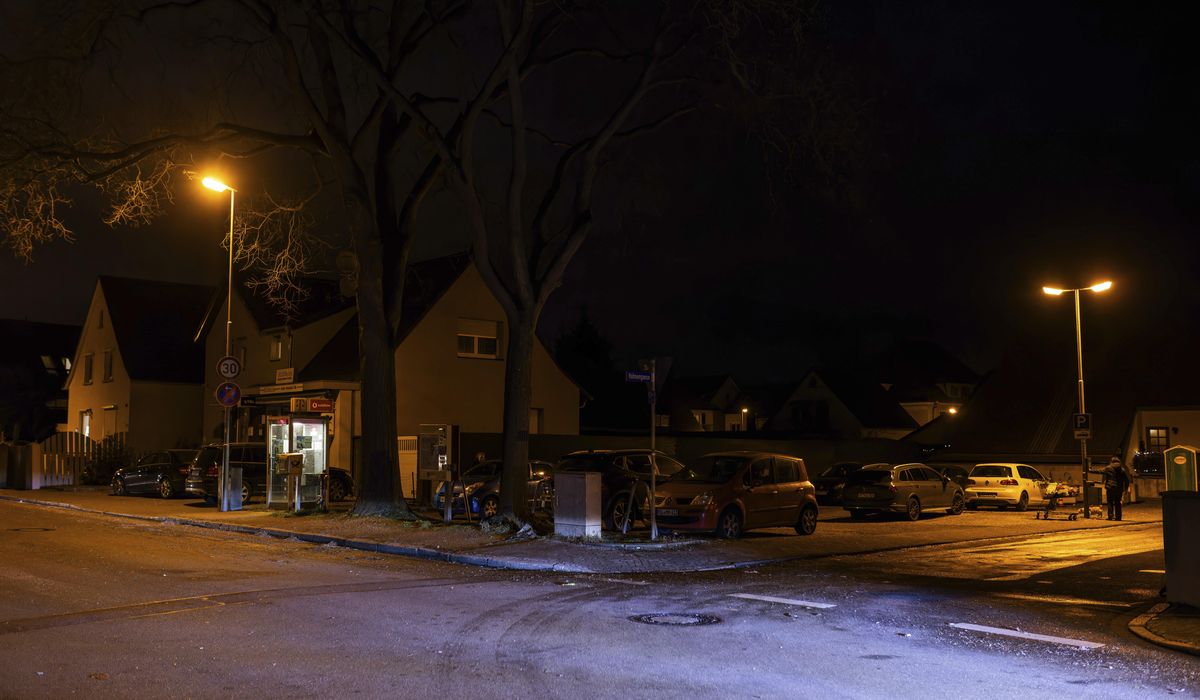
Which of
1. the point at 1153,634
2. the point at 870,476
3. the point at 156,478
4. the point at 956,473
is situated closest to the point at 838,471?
the point at 956,473

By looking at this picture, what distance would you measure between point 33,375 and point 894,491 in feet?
174

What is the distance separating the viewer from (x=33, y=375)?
60750 millimetres

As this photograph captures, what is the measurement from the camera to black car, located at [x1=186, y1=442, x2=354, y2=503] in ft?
90.9

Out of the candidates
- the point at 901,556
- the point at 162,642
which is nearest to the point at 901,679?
the point at 162,642

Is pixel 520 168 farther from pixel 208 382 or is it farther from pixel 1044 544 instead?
pixel 208 382

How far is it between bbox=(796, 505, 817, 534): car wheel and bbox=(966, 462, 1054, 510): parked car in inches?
545

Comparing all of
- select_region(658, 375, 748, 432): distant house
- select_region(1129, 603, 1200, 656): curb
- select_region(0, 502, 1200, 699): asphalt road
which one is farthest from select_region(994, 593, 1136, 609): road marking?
select_region(658, 375, 748, 432): distant house

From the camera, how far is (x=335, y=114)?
853 inches

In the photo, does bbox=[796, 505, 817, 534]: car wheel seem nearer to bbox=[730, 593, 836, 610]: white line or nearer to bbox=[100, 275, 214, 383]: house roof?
bbox=[730, 593, 836, 610]: white line

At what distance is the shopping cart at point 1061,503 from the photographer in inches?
1114

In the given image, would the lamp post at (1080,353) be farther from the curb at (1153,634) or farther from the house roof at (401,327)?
the house roof at (401,327)

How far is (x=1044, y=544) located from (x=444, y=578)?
488 inches

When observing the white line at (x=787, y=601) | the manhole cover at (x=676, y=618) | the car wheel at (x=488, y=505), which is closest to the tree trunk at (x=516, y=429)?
the car wheel at (x=488, y=505)

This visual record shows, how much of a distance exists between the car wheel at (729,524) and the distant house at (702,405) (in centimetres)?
5369
